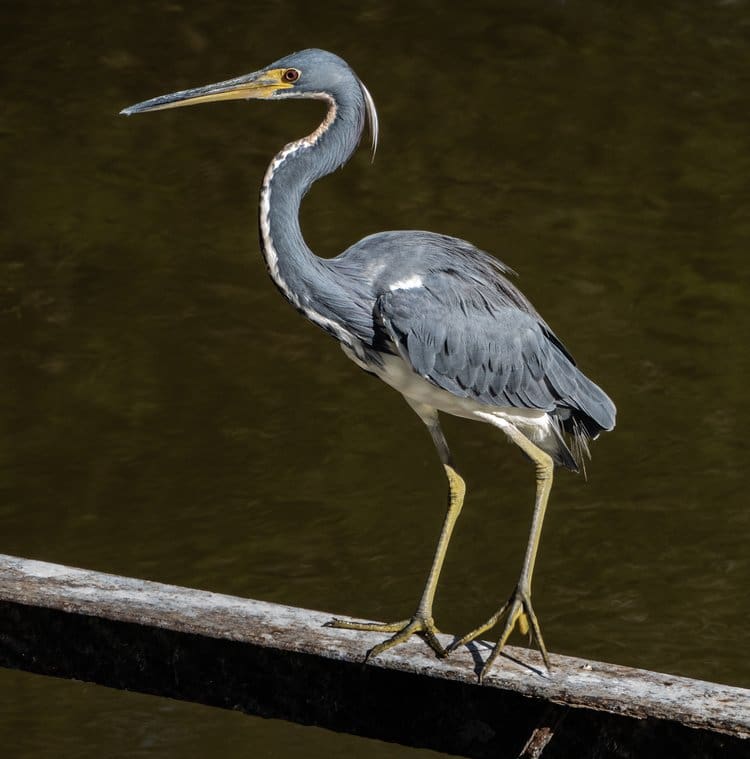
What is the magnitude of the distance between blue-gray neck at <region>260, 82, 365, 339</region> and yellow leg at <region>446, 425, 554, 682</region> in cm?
47

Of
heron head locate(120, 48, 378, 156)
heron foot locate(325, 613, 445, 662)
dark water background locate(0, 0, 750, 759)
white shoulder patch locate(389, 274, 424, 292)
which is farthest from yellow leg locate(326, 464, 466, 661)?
dark water background locate(0, 0, 750, 759)

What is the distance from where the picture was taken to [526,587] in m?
2.88

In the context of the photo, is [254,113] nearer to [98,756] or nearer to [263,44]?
[263,44]

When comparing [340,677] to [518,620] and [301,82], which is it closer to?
[518,620]

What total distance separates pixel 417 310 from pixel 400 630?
57 centimetres

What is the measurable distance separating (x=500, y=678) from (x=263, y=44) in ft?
14.3

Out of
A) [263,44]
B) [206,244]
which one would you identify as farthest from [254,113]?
[206,244]

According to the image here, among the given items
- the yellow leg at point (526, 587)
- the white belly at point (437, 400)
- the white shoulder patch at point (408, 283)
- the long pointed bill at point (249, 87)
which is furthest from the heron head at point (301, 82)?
the yellow leg at point (526, 587)

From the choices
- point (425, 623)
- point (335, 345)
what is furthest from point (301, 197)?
point (335, 345)

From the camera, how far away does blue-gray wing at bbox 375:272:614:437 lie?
2.89 m

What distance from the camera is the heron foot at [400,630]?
2.47 m

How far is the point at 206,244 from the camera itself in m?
5.69

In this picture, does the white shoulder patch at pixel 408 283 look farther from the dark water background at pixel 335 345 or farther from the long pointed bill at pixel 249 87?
the dark water background at pixel 335 345

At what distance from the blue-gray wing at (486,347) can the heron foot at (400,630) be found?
1.46 feet
